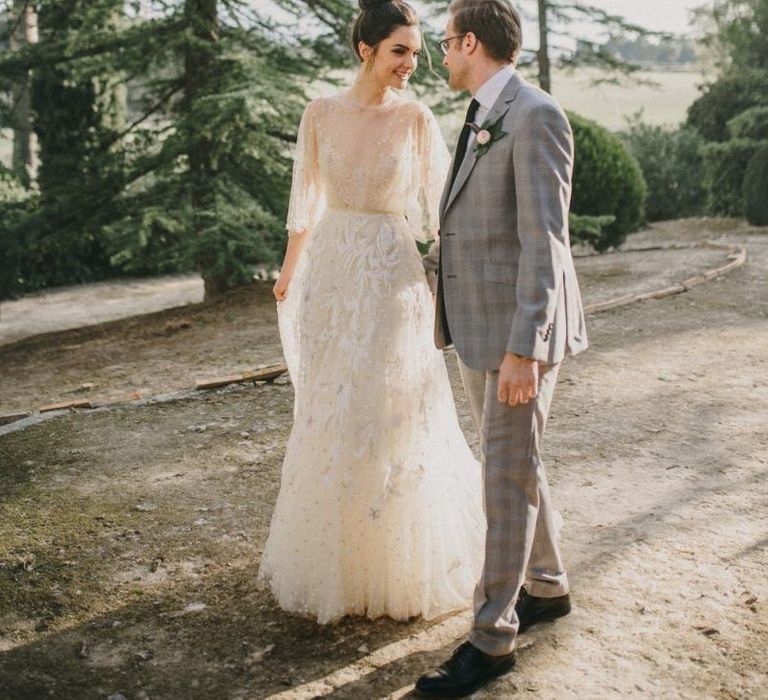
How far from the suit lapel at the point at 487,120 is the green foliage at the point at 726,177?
14.0 metres

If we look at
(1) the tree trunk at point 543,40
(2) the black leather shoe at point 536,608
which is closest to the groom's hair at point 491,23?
(2) the black leather shoe at point 536,608

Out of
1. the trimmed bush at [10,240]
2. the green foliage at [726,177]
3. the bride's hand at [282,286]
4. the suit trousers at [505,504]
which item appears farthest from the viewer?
the green foliage at [726,177]

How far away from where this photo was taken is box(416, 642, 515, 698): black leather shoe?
2.69m

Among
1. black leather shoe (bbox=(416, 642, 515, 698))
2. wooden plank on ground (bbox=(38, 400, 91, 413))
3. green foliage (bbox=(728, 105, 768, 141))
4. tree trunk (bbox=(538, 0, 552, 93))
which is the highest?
tree trunk (bbox=(538, 0, 552, 93))

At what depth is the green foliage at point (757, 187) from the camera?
1487 centimetres

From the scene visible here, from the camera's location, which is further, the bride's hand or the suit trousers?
the bride's hand

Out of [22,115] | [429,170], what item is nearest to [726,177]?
[22,115]

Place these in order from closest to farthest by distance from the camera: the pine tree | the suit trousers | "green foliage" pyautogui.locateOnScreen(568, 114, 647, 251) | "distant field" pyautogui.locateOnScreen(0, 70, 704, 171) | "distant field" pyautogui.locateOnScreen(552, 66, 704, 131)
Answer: the suit trousers < the pine tree < "green foliage" pyautogui.locateOnScreen(568, 114, 647, 251) < "distant field" pyautogui.locateOnScreen(0, 70, 704, 171) < "distant field" pyautogui.locateOnScreen(552, 66, 704, 131)

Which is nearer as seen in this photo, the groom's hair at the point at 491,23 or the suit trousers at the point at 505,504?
the groom's hair at the point at 491,23

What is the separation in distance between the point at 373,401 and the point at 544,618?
96 cm

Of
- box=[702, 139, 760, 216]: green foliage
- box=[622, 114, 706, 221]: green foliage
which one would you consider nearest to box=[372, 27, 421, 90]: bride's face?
box=[702, 139, 760, 216]: green foliage

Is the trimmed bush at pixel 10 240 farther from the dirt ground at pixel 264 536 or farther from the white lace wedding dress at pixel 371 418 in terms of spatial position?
the white lace wedding dress at pixel 371 418

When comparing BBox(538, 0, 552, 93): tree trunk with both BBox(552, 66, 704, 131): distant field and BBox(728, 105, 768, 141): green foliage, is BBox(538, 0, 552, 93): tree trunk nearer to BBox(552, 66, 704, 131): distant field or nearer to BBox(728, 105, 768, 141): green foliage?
BBox(728, 105, 768, 141): green foliage

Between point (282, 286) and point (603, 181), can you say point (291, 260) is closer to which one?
point (282, 286)
